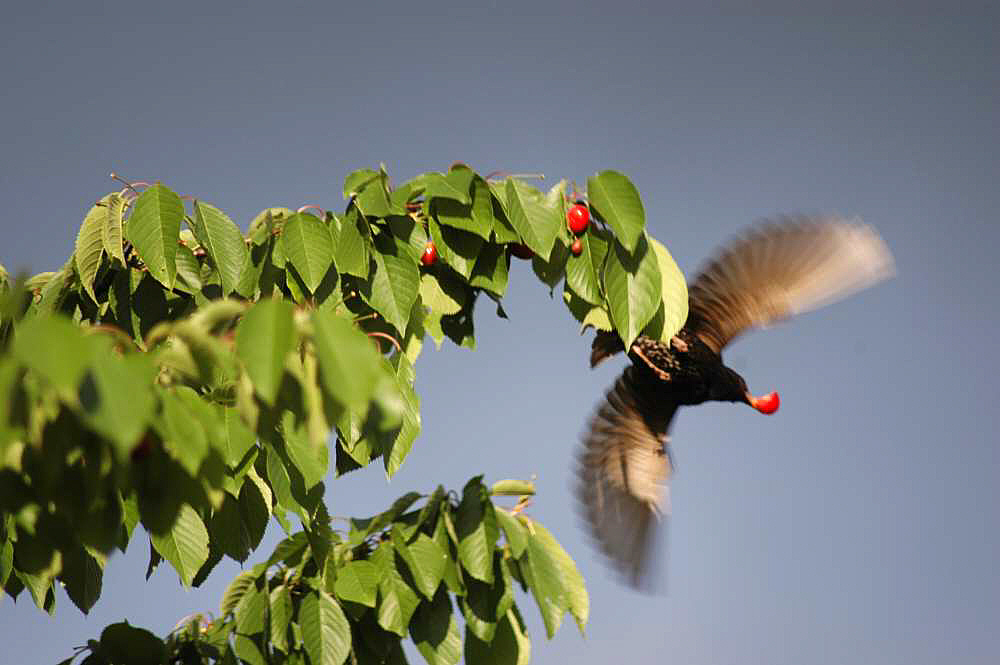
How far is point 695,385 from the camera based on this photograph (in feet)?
12.9

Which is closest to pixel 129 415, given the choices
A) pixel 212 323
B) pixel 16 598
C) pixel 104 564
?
→ pixel 212 323

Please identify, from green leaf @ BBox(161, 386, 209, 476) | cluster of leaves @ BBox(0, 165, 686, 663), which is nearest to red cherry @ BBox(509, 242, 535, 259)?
cluster of leaves @ BBox(0, 165, 686, 663)

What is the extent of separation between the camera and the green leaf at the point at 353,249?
2.80m

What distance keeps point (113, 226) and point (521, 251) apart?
102cm

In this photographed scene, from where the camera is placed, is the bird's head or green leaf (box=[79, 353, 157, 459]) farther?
the bird's head

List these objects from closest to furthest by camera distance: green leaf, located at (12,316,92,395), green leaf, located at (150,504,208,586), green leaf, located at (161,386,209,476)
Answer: green leaf, located at (12,316,92,395) → green leaf, located at (161,386,209,476) → green leaf, located at (150,504,208,586)

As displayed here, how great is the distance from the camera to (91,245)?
9.43 ft

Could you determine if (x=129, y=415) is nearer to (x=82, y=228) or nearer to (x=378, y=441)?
(x=378, y=441)

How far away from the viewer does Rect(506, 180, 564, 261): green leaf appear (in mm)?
2824

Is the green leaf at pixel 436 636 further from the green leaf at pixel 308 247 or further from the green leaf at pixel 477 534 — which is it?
the green leaf at pixel 308 247

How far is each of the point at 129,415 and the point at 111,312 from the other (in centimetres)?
169

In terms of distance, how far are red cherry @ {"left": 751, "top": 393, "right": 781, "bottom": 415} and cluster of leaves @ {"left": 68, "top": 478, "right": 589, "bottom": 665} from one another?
138 cm

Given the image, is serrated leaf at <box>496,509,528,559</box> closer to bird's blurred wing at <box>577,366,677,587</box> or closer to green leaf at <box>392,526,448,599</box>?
green leaf at <box>392,526,448,599</box>

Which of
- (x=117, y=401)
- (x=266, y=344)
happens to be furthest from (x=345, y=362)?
(x=117, y=401)
